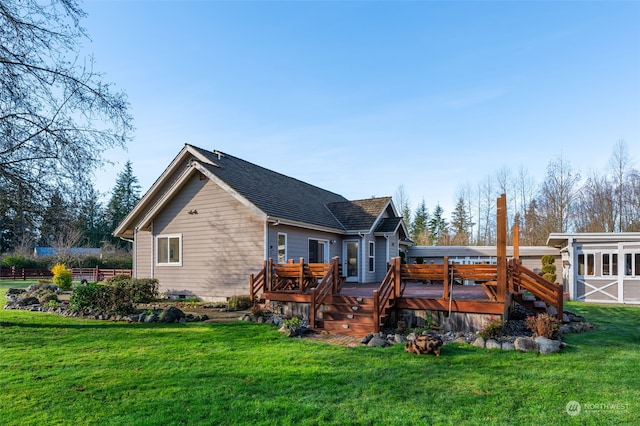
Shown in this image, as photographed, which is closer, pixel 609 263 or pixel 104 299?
pixel 104 299

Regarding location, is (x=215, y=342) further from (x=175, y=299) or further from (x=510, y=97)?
(x=510, y=97)

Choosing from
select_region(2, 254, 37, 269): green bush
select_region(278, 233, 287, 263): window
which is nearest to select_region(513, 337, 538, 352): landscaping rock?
select_region(278, 233, 287, 263): window

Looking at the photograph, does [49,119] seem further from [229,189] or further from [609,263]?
[609,263]

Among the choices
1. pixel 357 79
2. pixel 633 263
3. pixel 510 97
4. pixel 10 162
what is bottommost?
pixel 633 263

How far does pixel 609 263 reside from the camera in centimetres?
1667

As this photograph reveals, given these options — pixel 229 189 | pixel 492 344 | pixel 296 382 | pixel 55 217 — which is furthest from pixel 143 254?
pixel 492 344

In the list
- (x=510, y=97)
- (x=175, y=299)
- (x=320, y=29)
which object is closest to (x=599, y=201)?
(x=510, y=97)

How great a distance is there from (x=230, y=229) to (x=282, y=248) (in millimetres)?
2136

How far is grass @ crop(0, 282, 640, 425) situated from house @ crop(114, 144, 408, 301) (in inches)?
234

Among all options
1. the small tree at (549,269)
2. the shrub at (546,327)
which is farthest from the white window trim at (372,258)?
the shrub at (546,327)

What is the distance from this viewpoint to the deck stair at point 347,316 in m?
8.95

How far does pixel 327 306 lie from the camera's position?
1012 cm

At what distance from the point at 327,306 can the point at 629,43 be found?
1265 centimetres

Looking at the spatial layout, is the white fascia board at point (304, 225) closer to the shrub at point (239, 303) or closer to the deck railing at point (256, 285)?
the deck railing at point (256, 285)
